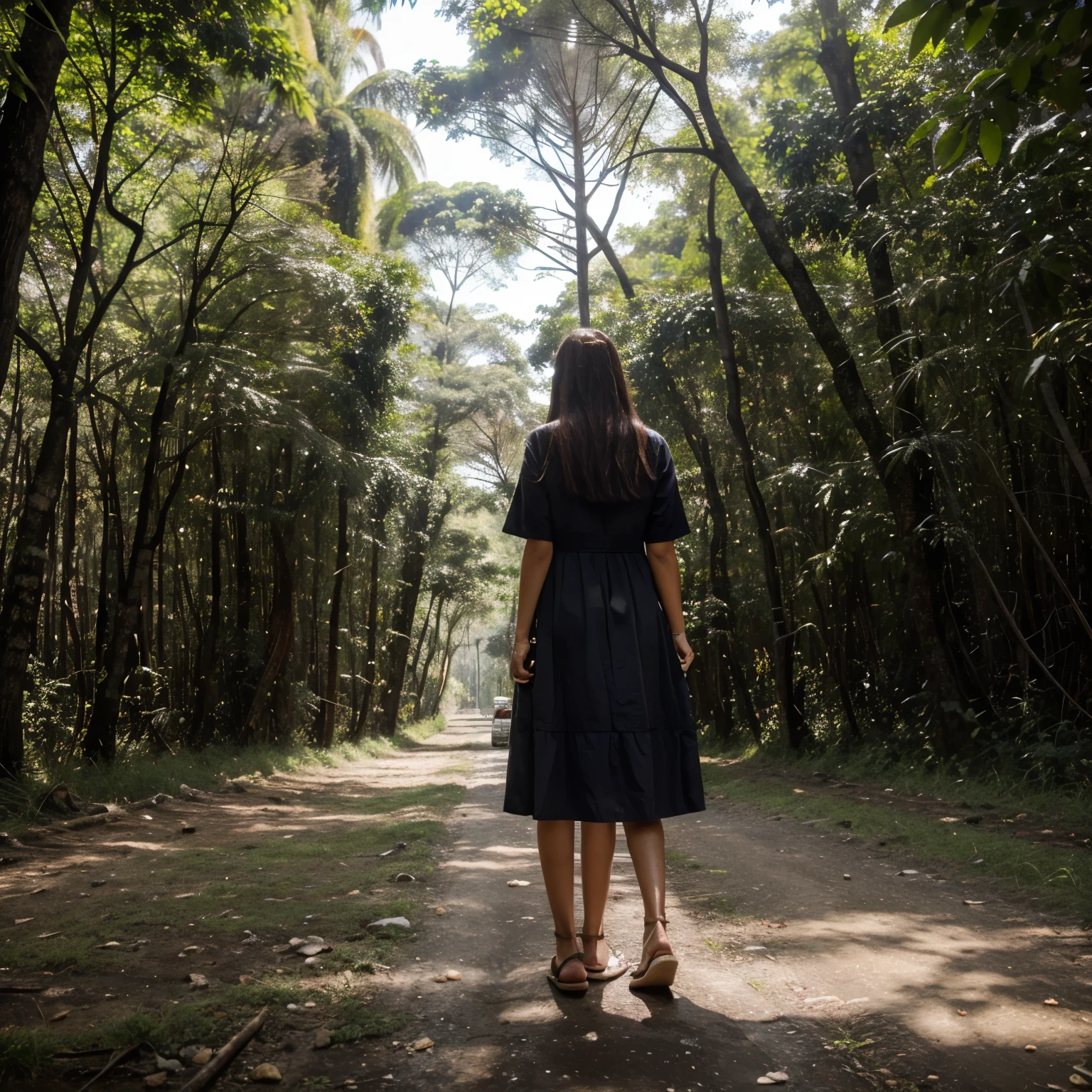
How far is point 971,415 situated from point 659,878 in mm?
6168

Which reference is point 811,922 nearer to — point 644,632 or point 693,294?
point 644,632

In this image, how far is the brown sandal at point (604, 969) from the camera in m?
2.90

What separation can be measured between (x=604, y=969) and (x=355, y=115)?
17724mm

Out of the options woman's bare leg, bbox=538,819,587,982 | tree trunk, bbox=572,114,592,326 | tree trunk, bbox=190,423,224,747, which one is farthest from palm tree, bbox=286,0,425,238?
woman's bare leg, bbox=538,819,587,982

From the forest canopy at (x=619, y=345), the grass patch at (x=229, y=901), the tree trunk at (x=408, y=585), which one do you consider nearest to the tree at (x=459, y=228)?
the forest canopy at (x=619, y=345)

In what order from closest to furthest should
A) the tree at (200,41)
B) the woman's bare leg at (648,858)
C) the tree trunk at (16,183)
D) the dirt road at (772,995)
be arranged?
the dirt road at (772,995), the woman's bare leg at (648,858), the tree trunk at (16,183), the tree at (200,41)

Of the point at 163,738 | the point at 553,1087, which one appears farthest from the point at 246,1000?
the point at 163,738

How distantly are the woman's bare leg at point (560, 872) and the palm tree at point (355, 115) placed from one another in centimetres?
1434

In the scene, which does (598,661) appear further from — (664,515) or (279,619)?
(279,619)

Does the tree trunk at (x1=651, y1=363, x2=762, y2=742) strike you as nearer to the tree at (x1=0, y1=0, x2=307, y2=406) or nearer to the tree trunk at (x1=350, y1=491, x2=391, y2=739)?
the tree trunk at (x1=350, y1=491, x2=391, y2=739)

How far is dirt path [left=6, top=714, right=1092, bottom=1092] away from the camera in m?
2.21

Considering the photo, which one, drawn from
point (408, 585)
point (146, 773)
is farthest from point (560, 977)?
point (408, 585)

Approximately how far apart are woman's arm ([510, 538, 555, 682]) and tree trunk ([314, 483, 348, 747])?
1089cm

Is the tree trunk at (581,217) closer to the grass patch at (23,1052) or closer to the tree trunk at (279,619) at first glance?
the tree trunk at (279,619)
